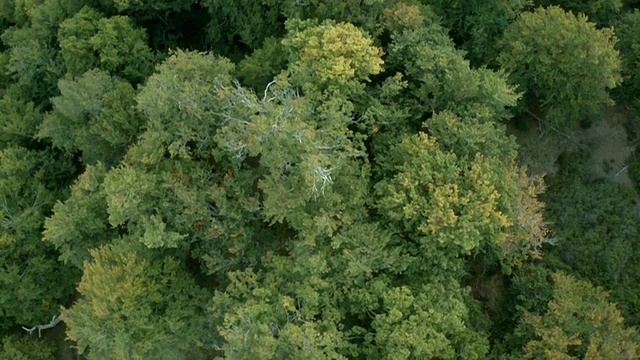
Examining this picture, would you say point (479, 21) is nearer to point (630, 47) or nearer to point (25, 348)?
point (630, 47)

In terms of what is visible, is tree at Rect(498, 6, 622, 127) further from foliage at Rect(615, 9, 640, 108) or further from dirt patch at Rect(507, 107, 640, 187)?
dirt patch at Rect(507, 107, 640, 187)

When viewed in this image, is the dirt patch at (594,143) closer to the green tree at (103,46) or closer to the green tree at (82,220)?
the green tree at (103,46)

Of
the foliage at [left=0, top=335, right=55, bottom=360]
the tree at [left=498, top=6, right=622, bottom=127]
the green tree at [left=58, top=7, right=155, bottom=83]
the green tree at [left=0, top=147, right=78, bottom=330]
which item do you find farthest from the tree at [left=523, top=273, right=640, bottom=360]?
the foliage at [left=0, top=335, right=55, bottom=360]

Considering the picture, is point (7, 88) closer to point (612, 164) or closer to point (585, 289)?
point (585, 289)

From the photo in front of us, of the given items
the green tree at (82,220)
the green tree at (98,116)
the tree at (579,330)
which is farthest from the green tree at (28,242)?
the tree at (579,330)

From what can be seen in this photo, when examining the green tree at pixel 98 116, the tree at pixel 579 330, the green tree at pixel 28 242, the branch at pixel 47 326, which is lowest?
the branch at pixel 47 326

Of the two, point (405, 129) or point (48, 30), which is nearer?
point (405, 129)

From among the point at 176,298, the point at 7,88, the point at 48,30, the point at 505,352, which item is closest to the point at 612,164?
the point at 505,352
